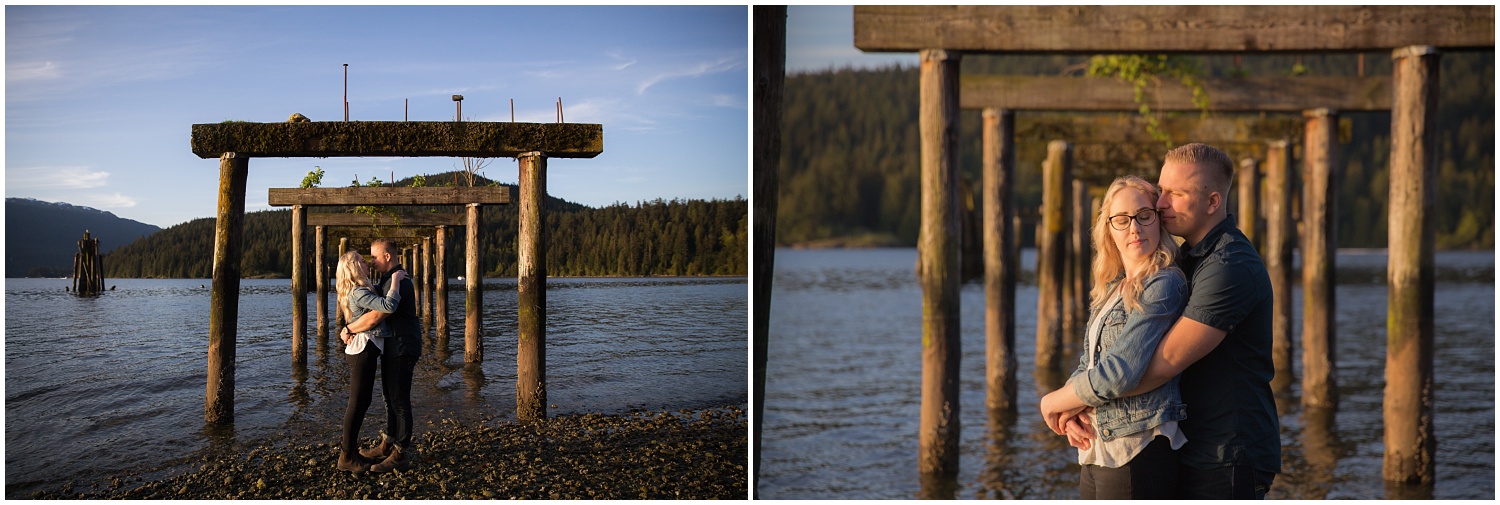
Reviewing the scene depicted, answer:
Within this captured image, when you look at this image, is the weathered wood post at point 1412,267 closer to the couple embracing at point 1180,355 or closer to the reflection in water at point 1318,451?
the reflection in water at point 1318,451

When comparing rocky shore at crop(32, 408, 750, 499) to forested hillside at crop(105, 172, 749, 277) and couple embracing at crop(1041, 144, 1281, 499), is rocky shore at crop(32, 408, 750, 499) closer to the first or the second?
couple embracing at crop(1041, 144, 1281, 499)

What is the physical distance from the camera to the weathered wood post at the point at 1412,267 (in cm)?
746

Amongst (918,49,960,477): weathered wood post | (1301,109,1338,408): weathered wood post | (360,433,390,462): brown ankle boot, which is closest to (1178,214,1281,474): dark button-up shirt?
(918,49,960,477): weathered wood post

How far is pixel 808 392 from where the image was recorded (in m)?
16.0

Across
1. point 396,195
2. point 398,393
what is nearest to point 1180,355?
point 398,393

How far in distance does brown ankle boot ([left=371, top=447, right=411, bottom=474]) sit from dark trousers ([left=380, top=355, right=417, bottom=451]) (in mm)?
47

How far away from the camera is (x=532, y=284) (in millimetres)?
9148

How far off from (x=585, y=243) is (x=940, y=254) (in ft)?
158

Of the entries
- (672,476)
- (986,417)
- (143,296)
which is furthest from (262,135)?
(143,296)

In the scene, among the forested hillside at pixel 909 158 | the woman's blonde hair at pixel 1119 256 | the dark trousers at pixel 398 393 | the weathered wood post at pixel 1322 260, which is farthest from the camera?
the forested hillside at pixel 909 158

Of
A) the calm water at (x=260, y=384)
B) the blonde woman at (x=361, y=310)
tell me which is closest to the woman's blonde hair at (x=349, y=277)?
the blonde woman at (x=361, y=310)

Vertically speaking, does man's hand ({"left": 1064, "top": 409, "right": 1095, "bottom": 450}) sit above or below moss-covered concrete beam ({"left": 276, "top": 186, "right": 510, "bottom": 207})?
below

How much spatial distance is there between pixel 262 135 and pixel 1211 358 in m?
7.73

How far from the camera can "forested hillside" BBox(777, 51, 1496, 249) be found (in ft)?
330
